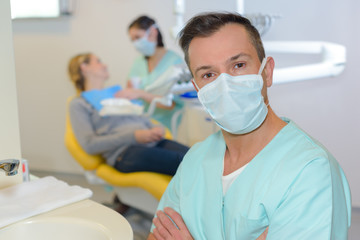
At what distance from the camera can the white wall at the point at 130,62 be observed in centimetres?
262

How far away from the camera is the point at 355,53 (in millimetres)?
2555

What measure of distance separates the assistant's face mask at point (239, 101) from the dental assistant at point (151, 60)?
165 centimetres

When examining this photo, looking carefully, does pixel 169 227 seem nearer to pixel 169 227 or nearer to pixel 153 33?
pixel 169 227

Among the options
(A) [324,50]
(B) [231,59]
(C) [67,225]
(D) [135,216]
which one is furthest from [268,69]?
(D) [135,216]

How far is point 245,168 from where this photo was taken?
3.49ft

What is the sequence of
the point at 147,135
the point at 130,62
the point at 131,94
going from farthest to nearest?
the point at 130,62, the point at 131,94, the point at 147,135

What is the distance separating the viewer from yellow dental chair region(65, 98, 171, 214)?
226cm

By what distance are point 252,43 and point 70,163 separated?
2.94m

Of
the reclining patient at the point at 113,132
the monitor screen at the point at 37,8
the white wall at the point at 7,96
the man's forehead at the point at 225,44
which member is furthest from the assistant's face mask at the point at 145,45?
the man's forehead at the point at 225,44

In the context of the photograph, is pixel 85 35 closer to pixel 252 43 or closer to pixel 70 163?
pixel 70 163

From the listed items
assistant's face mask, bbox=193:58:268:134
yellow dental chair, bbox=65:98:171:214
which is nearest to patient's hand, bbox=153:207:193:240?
assistant's face mask, bbox=193:58:268:134

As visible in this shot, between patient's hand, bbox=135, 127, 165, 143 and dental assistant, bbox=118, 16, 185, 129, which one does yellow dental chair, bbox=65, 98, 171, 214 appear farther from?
dental assistant, bbox=118, 16, 185, 129

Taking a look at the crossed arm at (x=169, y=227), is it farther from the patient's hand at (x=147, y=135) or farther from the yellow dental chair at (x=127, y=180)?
the patient's hand at (x=147, y=135)

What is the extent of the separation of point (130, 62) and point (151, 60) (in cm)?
57
